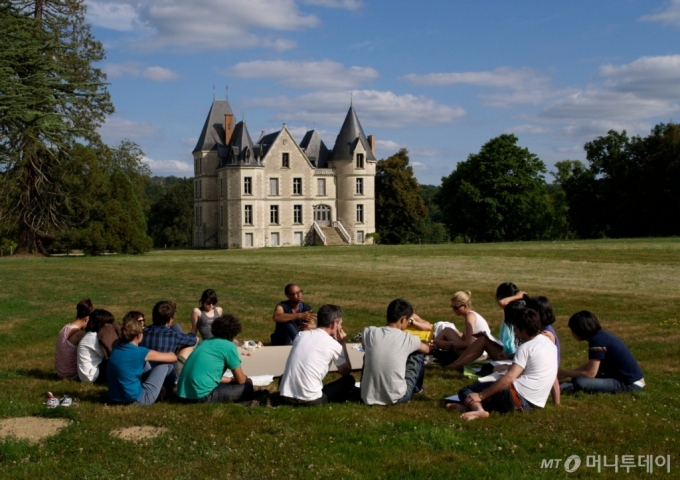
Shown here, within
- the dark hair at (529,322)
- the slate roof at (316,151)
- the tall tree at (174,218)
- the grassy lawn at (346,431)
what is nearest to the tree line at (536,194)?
the slate roof at (316,151)

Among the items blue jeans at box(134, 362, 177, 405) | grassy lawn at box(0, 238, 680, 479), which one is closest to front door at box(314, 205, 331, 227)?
grassy lawn at box(0, 238, 680, 479)

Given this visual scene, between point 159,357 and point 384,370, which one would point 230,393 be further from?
point 384,370

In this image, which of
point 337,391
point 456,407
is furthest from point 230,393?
point 456,407

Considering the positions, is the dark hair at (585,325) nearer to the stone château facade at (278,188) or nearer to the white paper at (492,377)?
the white paper at (492,377)

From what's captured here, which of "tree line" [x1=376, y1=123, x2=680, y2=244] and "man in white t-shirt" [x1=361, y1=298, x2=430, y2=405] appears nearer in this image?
"man in white t-shirt" [x1=361, y1=298, x2=430, y2=405]

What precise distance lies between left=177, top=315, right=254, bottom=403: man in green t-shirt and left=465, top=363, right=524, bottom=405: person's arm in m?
2.41

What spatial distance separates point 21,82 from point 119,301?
1557cm

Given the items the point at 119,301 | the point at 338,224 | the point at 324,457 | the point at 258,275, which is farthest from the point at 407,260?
the point at 338,224

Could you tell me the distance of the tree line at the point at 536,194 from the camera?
6044cm

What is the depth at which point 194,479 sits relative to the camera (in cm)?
529

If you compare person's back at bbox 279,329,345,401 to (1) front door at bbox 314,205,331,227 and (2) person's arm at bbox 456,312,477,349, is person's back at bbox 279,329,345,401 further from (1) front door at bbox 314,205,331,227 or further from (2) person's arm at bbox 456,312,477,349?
(1) front door at bbox 314,205,331,227

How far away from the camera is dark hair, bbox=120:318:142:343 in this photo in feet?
24.4

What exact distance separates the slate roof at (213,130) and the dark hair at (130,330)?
6040 cm

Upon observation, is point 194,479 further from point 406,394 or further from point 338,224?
point 338,224
